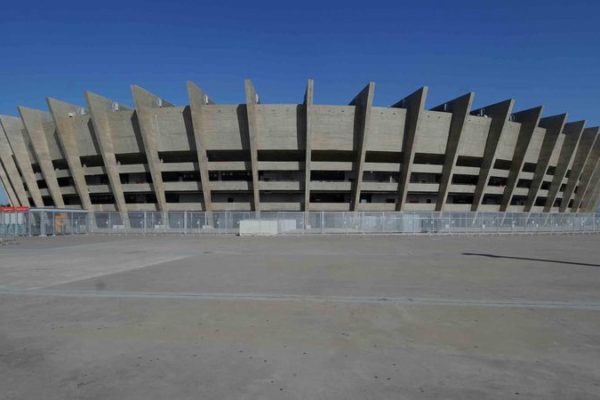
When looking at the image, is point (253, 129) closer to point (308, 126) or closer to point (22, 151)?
point (308, 126)

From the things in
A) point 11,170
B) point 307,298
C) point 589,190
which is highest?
point 11,170

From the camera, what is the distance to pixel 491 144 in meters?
41.9

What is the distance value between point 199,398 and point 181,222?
30704mm

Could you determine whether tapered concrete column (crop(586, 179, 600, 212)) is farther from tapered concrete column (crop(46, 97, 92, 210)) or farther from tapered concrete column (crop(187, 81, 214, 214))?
tapered concrete column (crop(46, 97, 92, 210))

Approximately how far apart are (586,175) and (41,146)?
248 feet

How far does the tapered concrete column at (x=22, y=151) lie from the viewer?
46094mm

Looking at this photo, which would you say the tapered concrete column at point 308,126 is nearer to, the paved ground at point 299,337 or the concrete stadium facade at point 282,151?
the concrete stadium facade at point 282,151

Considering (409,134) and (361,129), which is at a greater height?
(361,129)

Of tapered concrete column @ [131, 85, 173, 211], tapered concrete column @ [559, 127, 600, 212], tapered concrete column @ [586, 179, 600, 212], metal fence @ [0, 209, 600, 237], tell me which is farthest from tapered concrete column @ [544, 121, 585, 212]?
tapered concrete column @ [131, 85, 173, 211]

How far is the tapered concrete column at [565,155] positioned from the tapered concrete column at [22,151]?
6780 centimetres

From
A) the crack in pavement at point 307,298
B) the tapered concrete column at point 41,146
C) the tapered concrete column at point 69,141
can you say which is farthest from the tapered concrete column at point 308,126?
the crack in pavement at point 307,298

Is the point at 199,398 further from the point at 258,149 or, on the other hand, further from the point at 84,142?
the point at 84,142

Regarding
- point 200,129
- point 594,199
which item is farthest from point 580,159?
point 200,129

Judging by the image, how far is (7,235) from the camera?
27.5 metres
